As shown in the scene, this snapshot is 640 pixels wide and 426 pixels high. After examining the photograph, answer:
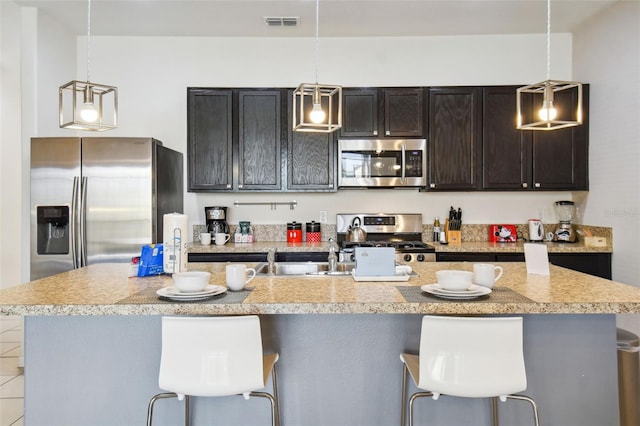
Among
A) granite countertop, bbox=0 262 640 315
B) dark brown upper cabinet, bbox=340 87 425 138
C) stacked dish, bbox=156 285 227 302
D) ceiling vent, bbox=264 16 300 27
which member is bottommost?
granite countertop, bbox=0 262 640 315

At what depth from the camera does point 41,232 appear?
11.2ft

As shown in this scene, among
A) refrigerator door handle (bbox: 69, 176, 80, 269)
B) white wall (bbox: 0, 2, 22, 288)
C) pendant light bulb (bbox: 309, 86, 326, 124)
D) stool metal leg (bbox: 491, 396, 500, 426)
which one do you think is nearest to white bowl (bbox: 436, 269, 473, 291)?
stool metal leg (bbox: 491, 396, 500, 426)

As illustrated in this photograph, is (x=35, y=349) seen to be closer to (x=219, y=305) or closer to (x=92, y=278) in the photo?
(x=92, y=278)

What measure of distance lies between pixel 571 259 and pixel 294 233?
8.22 feet

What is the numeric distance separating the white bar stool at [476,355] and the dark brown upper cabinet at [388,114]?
2.81m

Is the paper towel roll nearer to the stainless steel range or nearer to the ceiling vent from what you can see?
the stainless steel range

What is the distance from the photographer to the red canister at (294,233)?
430 cm

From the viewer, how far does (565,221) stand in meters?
4.27

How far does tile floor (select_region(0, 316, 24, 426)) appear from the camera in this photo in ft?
8.74

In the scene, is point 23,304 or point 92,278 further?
point 92,278

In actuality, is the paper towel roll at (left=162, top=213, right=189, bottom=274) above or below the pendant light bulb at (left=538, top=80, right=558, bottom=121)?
below

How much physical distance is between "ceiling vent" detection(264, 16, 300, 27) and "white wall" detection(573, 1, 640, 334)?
272cm

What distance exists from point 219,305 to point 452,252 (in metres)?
2.68

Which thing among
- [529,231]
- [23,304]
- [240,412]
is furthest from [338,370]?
[529,231]
